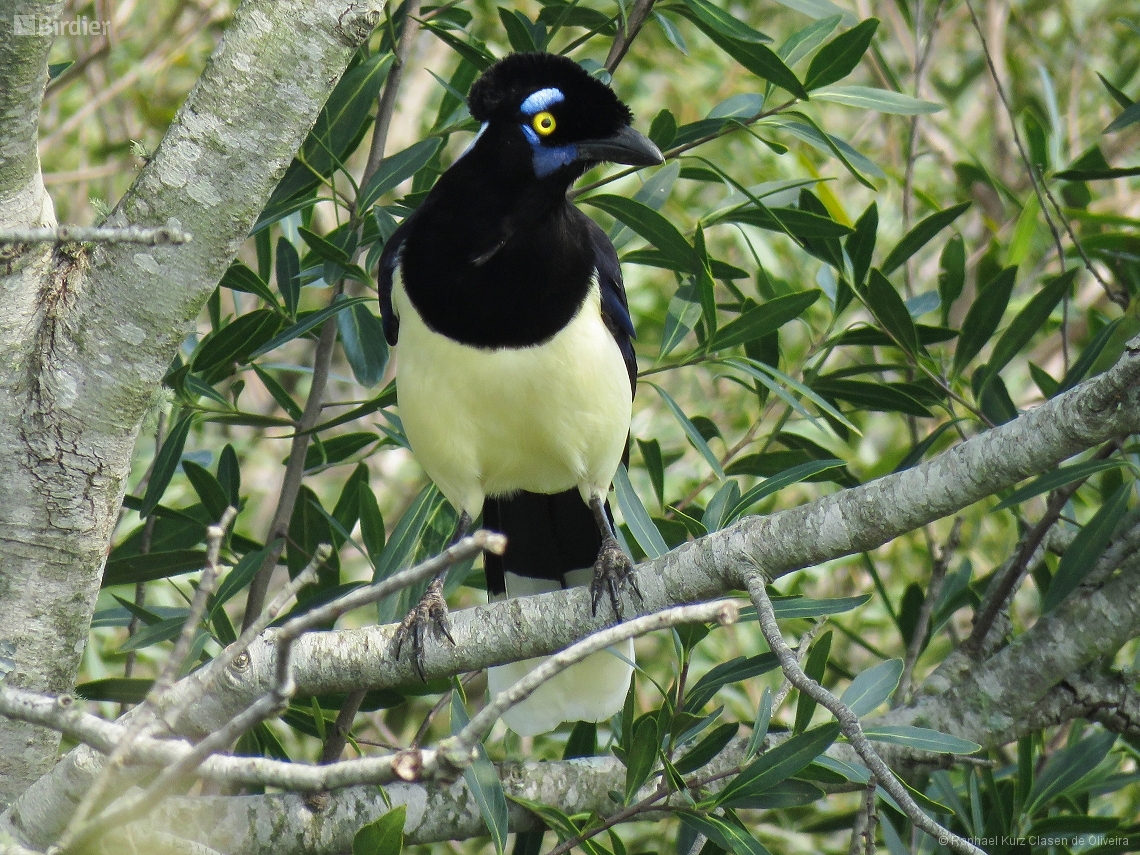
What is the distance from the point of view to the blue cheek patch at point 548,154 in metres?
3.21

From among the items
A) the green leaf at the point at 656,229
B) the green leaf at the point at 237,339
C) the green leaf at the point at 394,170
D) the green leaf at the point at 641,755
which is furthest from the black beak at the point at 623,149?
the green leaf at the point at 641,755

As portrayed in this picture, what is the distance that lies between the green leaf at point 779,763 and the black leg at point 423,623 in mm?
671

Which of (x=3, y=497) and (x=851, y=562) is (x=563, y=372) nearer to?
(x=3, y=497)

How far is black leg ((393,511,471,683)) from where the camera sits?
8.45ft

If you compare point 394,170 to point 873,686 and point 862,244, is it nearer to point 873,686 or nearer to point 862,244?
point 862,244

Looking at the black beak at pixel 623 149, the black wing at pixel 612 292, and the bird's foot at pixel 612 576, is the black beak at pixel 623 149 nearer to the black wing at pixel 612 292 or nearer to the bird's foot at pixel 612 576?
the black wing at pixel 612 292

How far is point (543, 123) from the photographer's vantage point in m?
3.18

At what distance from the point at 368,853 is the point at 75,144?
4.75 meters

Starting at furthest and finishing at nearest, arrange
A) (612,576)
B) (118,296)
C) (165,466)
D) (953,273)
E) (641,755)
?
1. (953,273)
2. (165,466)
3. (612,576)
4. (641,755)
5. (118,296)

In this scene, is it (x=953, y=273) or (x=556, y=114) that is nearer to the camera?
(x=556, y=114)

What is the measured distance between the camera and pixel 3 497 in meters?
2.28

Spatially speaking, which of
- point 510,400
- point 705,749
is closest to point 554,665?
point 705,749

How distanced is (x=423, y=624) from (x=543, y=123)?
1337 mm

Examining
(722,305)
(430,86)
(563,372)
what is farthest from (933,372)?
(430,86)
